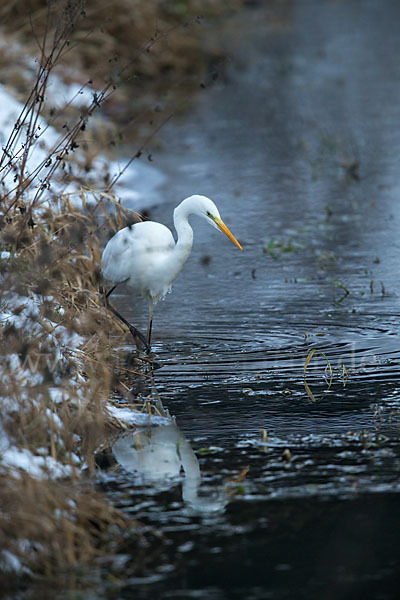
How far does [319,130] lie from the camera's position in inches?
595

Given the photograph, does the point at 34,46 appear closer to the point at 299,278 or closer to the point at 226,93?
the point at 226,93

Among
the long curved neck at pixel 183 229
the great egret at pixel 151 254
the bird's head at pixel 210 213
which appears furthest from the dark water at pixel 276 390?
the bird's head at pixel 210 213

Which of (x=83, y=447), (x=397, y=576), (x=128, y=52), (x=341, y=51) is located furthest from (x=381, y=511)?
(x=341, y=51)

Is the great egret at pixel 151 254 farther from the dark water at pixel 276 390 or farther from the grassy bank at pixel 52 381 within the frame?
the dark water at pixel 276 390

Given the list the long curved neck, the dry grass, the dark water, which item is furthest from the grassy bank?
the long curved neck

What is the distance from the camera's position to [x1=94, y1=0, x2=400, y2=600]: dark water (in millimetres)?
3959

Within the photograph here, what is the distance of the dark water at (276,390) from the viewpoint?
3.96 metres

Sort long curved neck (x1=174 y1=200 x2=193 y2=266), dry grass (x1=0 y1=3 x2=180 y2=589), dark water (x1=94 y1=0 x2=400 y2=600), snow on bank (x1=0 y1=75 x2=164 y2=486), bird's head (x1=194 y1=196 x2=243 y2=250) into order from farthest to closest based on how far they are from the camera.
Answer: long curved neck (x1=174 y1=200 x2=193 y2=266) < bird's head (x1=194 y1=196 x2=243 y2=250) < snow on bank (x1=0 y1=75 x2=164 y2=486) < dark water (x1=94 y1=0 x2=400 y2=600) < dry grass (x1=0 y1=3 x2=180 y2=589)

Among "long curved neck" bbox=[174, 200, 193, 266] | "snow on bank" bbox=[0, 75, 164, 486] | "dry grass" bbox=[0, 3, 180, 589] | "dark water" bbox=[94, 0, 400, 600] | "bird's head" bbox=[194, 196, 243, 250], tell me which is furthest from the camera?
"long curved neck" bbox=[174, 200, 193, 266]

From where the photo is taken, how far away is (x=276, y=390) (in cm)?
582

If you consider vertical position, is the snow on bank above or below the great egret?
below

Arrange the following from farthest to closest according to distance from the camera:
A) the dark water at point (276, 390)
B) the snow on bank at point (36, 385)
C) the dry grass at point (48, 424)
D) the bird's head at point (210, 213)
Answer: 1. the bird's head at point (210, 213)
2. the snow on bank at point (36, 385)
3. the dark water at point (276, 390)
4. the dry grass at point (48, 424)

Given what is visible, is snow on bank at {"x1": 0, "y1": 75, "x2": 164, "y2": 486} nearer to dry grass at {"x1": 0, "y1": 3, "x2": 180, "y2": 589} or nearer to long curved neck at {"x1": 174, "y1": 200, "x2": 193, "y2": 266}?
dry grass at {"x1": 0, "y1": 3, "x2": 180, "y2": 589}

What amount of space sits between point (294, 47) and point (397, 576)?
21.9 meters
